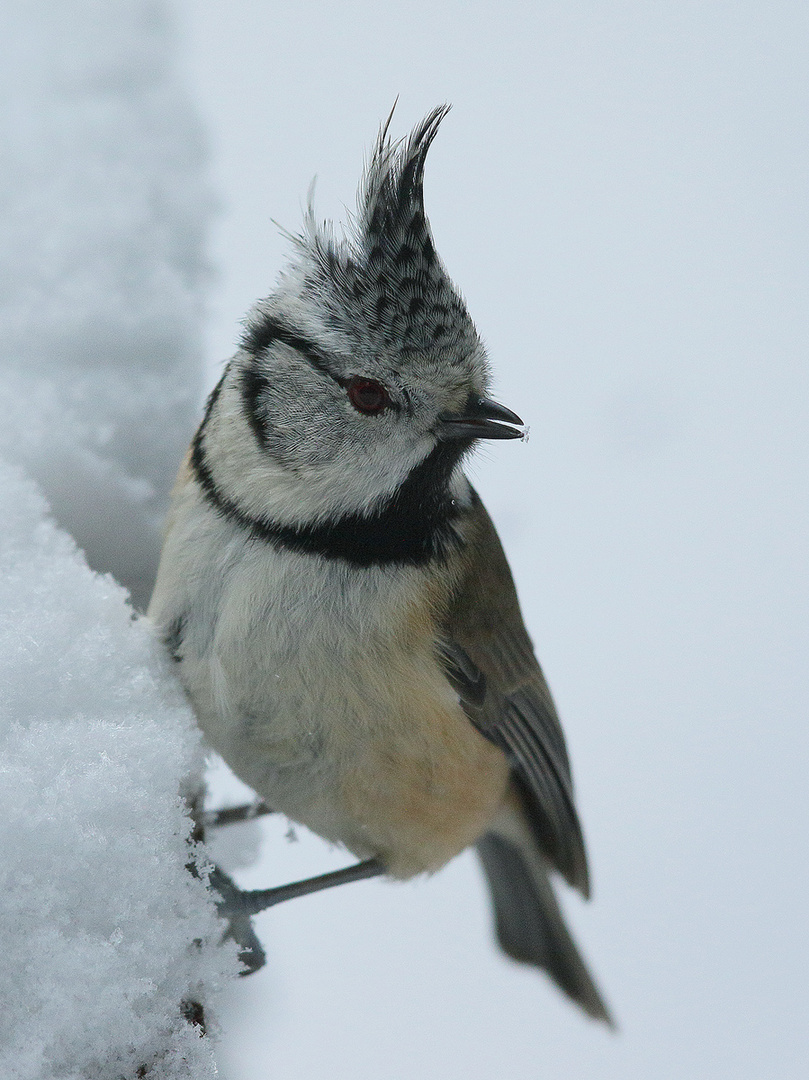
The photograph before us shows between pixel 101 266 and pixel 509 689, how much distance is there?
3.82ft

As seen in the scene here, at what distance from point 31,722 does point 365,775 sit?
Answer: 0.60m

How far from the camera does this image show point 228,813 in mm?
2002

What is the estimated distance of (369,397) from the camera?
1.48 meters

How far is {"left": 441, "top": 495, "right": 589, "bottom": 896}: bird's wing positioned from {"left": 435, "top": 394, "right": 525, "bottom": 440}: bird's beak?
247 mm

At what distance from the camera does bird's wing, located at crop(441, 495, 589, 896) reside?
1.71 metres

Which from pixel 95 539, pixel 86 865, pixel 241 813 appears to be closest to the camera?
pixel 86 865

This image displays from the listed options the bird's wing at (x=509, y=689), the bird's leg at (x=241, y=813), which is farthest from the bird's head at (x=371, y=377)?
the bird's leg at (x=241, y=813)

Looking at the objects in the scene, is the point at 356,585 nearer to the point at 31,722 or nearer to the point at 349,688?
the point at 349,688

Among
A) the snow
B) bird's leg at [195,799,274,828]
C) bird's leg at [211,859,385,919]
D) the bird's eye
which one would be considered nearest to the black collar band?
the bird's eye

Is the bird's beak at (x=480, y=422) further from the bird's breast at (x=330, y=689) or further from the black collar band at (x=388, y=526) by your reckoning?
the bird's breast at (x=330, y=689)

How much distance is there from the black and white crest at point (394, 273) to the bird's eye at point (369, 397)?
0.06 meters

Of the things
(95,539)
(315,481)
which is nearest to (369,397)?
(315,481)

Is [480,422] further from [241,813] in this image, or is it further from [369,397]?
[241,813]

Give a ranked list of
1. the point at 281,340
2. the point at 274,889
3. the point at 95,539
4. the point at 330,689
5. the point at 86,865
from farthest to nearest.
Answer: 1. the point at 95,539
2. the point at 274,889
3. the point at 281,340
4. the point at 330,689
5. the point at 86,865
